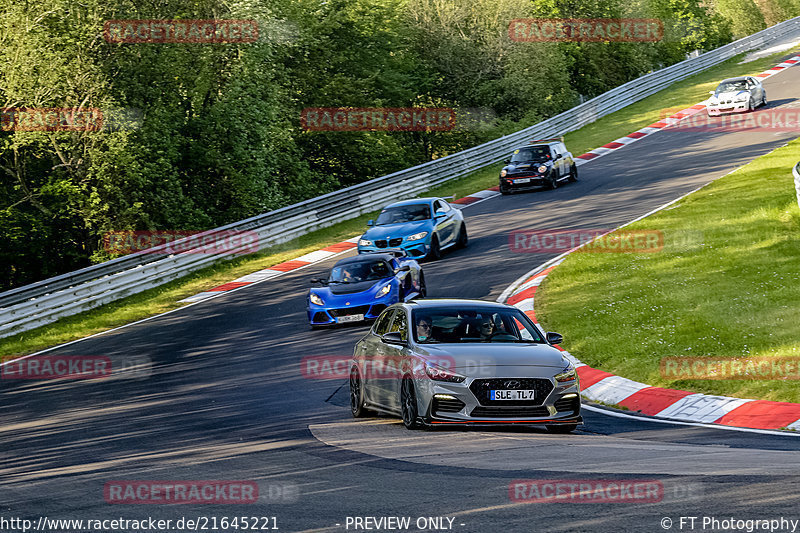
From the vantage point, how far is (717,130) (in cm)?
4094

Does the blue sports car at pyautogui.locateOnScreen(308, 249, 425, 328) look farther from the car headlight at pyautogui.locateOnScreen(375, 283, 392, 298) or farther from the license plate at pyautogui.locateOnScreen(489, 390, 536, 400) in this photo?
the license plate at pyautogui.locateOnScreen(489, 390, 536, 400)

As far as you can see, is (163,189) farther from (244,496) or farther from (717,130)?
(244,496)

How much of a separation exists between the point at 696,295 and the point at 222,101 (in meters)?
23.5

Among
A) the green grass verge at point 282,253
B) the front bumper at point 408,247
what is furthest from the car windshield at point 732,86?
the front bumper at point 408,247

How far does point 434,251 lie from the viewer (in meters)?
24.8

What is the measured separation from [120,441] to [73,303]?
14332 millimetres

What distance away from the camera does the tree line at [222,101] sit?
101 feet

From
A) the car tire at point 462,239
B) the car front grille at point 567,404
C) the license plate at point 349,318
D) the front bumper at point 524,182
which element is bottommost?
the car front grille at point 567,404

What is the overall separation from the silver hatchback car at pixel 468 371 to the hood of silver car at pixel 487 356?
0.01m

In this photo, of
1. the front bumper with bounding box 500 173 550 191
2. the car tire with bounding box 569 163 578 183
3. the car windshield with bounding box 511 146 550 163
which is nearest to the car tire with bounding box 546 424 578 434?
the front bumper with bounding box 500 173 550 191

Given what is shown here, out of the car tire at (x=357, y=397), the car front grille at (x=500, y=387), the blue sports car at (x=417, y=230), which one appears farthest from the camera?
the blue sports car at (x=417, y=230)

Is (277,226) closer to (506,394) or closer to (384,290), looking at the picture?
(384,290)

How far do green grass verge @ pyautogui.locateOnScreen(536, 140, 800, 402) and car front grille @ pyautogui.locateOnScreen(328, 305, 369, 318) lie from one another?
133 inches

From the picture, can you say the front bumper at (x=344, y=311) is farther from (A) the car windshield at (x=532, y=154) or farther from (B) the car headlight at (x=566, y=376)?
(A) the car windshield at (x=532, y=154)
